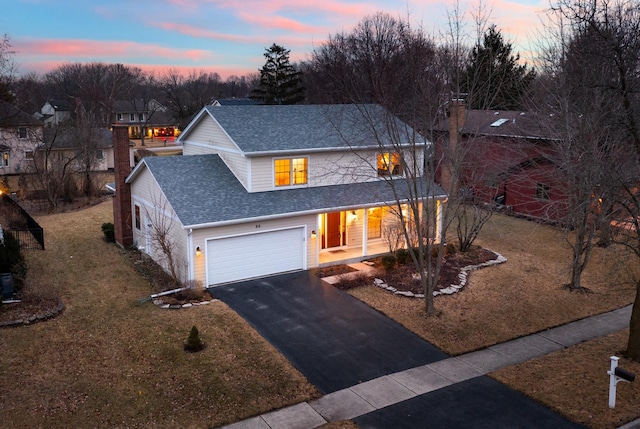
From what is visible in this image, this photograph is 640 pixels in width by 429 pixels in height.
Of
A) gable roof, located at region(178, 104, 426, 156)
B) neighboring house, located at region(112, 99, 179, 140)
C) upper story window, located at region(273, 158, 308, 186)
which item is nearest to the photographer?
gable roof, located at region(178, 104, 426, 156)

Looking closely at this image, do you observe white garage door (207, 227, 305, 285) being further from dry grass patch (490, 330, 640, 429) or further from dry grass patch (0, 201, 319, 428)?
dry grass patch (490, 330, 640, 429)

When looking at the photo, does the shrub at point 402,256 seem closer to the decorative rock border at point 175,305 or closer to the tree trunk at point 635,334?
the decorative rock border at point 175,305

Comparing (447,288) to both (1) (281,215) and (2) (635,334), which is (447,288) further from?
(1) (281,215)

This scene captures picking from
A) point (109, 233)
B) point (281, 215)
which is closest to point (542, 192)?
point (281, 215)

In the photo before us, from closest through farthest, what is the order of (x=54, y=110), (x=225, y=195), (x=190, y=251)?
(x=190, y=251) → (x=225, y=195) → (x=54, y=110)

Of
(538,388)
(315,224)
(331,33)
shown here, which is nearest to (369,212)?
(315,224)

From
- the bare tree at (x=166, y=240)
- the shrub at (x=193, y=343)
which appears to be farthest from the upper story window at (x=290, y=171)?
the shrub at (x=193, y=343)

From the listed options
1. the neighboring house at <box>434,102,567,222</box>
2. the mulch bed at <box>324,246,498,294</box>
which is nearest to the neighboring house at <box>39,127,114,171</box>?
the mulch bed at <box>324,246,498,294</box>
